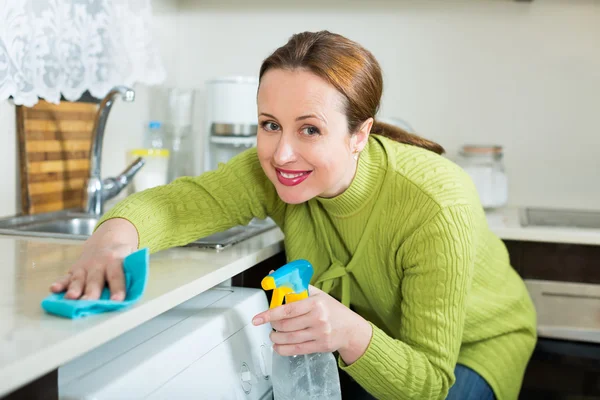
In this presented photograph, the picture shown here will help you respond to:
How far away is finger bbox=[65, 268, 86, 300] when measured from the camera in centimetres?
86

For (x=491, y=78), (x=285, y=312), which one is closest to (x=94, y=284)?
(x=285, y=312)

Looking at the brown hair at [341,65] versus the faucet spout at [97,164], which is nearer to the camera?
the brown hair at [341,65]

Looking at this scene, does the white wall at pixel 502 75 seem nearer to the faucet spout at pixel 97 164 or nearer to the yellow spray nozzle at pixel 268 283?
the faucet spout at pixel 97 164

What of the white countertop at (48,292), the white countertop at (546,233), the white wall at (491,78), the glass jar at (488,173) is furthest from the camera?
the white wall at (491,78)

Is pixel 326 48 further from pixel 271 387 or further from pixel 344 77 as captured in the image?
pixel 271 387

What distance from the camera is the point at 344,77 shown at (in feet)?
3.74

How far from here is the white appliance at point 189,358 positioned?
0.83 meters

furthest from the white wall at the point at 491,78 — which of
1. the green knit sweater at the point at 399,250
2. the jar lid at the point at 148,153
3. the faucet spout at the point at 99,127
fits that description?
the green knit sweater at the point at 399,250

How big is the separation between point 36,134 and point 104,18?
0.33 metres

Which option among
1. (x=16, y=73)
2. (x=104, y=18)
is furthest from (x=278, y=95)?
(x=104, y=18)

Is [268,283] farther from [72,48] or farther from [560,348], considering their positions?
[560,348]

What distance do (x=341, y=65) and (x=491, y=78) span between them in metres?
1.15

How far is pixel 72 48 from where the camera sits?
155 centimetres

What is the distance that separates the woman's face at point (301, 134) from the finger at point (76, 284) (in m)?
0.37
